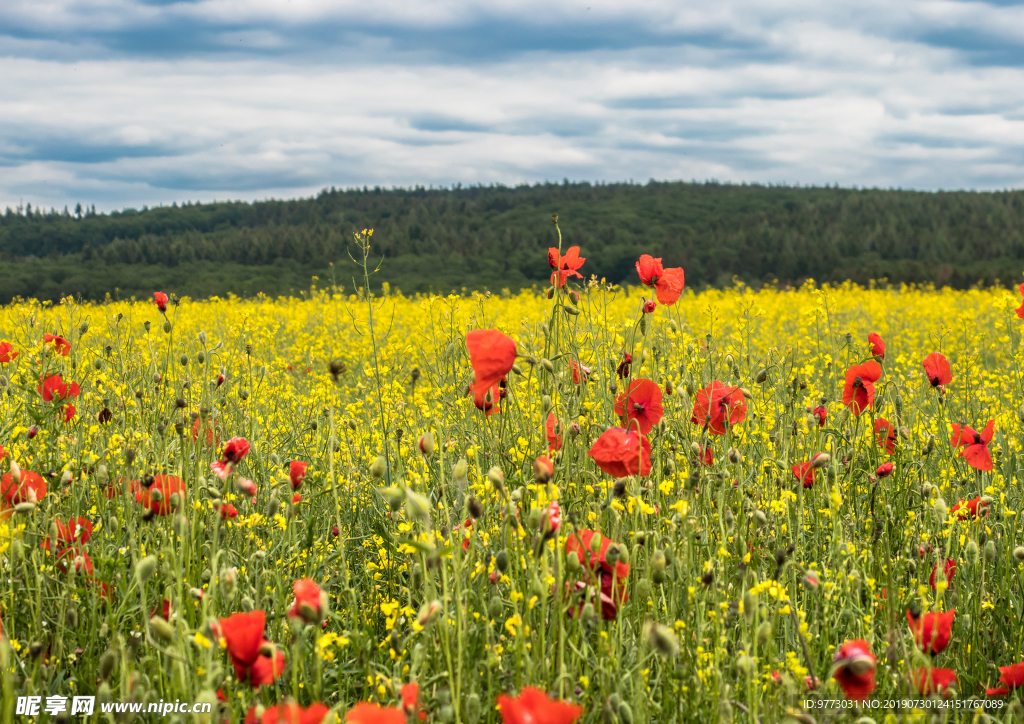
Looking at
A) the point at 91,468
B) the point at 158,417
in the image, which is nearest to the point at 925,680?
the point at 91,468

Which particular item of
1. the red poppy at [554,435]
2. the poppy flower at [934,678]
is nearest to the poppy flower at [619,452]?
the red poppy at [554,435]

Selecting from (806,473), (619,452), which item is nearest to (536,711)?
(619,452)

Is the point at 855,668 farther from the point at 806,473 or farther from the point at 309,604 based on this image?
the point at 806,473

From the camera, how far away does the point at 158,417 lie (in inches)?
110

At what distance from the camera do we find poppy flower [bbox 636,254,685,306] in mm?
2314

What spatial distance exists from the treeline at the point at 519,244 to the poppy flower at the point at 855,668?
2235cm

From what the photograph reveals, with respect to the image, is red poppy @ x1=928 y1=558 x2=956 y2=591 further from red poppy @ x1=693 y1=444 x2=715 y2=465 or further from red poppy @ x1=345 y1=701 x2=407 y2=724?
red poppy @ x1=345 y1=701 x2=407 y2=724

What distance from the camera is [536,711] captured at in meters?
0.81

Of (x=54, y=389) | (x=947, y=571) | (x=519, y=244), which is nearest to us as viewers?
(x=947, y=571)

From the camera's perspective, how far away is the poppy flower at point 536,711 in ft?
2.61

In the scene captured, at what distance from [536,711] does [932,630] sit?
0.91 meters

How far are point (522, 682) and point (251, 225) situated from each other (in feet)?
191

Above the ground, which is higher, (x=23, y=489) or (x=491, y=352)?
(x=491, y=352)

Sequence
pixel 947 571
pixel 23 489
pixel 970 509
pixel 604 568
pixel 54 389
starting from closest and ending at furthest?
1. pixel 604 568
2. pixel 23 489
3. pixel 947 571
4. pixel 970 509
5. pixel 54 389
